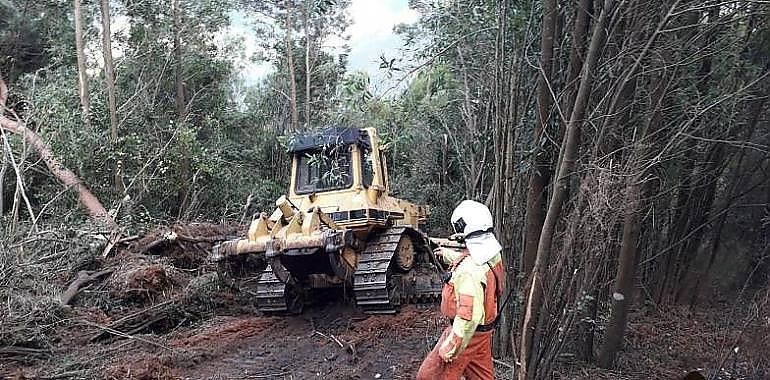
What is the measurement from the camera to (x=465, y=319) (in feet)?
11.8

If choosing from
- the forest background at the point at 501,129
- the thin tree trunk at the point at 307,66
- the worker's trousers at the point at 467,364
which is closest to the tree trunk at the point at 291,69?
the forest background at the point at 501,129

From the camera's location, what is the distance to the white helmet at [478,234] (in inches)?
149

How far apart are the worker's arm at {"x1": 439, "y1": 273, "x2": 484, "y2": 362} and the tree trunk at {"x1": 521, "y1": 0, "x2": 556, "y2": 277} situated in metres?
0.90

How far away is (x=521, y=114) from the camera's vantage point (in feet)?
15.2

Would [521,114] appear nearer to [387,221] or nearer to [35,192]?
[387,221]

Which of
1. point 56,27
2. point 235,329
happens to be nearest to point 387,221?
point 235,329

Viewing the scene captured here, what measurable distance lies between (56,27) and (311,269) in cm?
1166

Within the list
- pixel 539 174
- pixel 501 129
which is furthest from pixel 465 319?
pixel 501 129

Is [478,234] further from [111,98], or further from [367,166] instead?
[111,98]

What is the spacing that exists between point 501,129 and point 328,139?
2.65 m

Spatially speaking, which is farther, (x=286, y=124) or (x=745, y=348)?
(x=286, y=124)

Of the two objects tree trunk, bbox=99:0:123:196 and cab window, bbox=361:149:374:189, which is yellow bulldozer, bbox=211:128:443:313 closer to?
cab window, bbox=361:149:374:189

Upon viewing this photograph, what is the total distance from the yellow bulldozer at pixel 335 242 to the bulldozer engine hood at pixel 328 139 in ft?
0.03

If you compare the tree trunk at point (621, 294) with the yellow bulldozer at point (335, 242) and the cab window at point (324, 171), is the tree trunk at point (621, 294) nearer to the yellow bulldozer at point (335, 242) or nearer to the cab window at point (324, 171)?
the yellow bulldozer at point (335, 242)
